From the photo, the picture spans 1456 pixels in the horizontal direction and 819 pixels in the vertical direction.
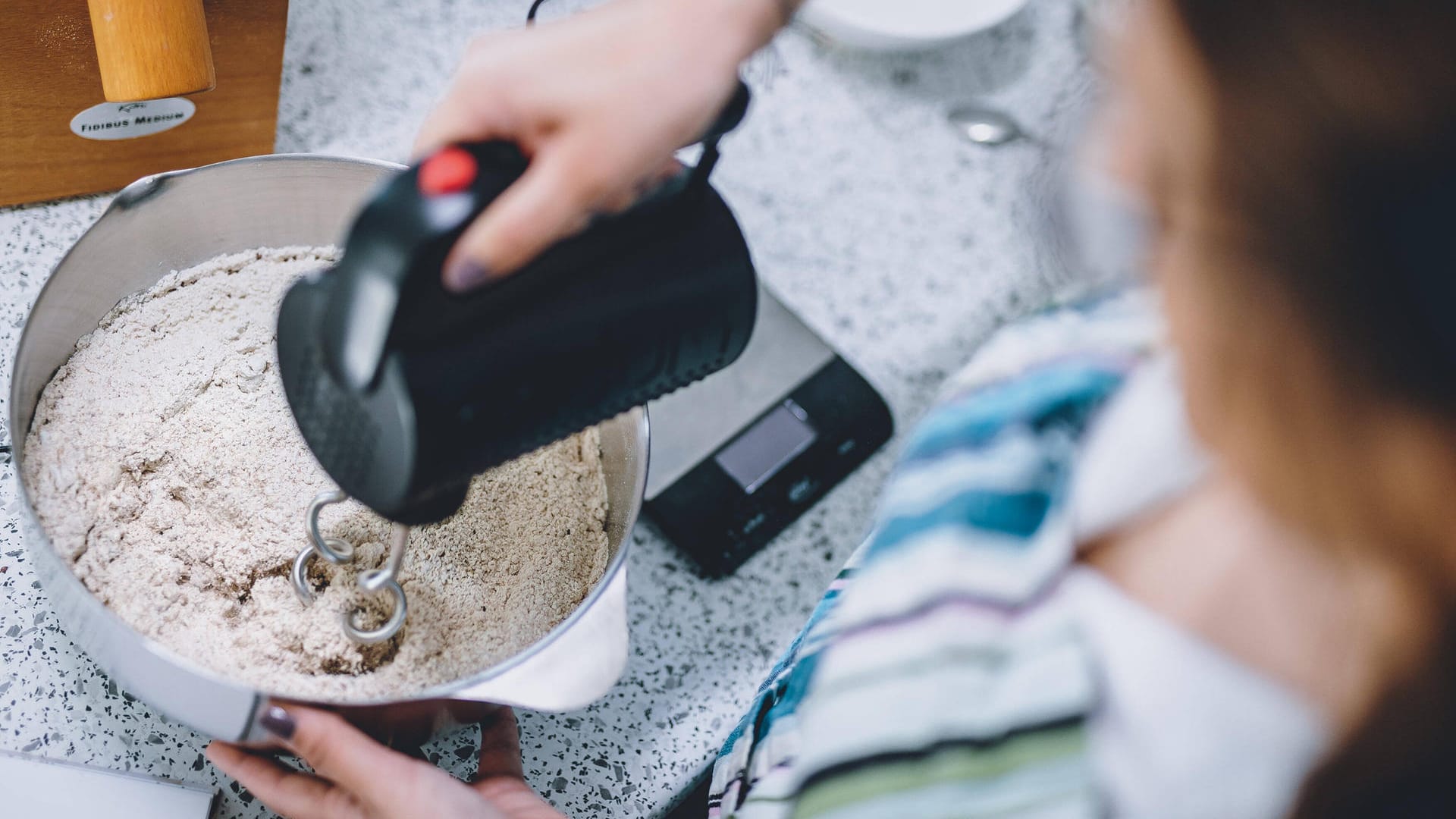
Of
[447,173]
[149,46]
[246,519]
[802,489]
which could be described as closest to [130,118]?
[149,46]

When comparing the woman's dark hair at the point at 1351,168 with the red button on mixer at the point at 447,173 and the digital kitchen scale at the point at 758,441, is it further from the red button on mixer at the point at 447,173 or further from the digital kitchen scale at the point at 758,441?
the digital kitchen scale at the point at 758,441

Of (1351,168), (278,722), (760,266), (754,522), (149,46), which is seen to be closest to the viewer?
(1351,168)

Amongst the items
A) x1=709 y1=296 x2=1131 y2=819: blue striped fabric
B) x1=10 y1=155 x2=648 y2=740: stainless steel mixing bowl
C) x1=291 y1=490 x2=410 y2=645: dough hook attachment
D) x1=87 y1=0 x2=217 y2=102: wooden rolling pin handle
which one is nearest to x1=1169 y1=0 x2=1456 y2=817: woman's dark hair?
x1=709 y1=296 x2=1131 y2=819: blue striped fabric

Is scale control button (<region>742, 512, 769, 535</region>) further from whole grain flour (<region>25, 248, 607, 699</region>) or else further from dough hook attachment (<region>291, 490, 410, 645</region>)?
dough hook attachment (<region>291, 490, 410, 645</region>)

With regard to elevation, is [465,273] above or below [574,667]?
above

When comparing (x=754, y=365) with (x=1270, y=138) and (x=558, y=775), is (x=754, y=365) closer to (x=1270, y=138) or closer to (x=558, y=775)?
(x=558, y=775)

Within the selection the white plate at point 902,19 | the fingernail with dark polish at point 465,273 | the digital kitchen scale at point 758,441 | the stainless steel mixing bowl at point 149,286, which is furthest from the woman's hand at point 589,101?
the white plate at point 902,19

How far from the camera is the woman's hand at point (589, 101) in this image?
1.17 ft

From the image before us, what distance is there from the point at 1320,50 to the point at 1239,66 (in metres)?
0.02

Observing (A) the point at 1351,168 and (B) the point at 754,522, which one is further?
(B) the point at 754,522

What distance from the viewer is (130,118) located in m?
0.64

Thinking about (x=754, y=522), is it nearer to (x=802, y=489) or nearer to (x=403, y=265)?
(x=802, y=489)

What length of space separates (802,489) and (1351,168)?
0.47 m

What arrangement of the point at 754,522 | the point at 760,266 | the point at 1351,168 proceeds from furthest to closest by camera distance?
1. the point at 760,266
2. the point at 754,522
3. the point at 1351,168
